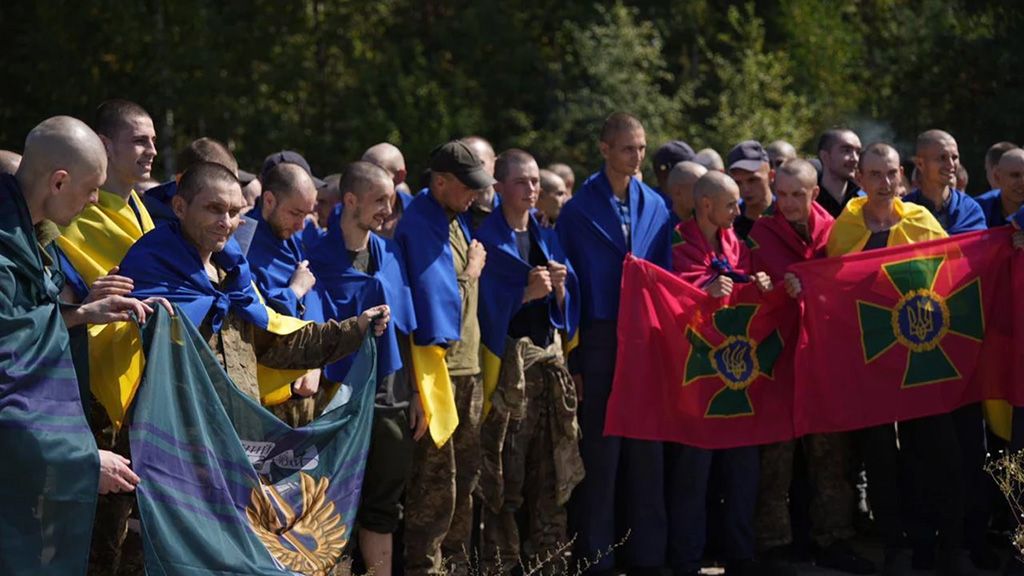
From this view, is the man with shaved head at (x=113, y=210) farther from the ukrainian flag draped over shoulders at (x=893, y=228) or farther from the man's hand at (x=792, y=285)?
the ukrainian flag draped over shoulders at (x=893, y=228)

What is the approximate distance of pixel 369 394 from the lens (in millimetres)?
6191

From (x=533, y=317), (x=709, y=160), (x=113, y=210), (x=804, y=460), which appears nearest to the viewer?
(x=113, y=210)

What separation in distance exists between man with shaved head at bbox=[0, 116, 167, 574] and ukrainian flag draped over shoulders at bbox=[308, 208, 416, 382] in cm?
185

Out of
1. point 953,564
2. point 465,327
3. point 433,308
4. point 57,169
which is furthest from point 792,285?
point 57,169

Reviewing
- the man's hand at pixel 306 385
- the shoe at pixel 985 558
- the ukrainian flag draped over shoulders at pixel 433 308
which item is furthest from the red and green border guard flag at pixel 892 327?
the man's hand at pixel 306 385

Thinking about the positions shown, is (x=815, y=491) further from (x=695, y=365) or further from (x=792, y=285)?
(x=792, y=285)

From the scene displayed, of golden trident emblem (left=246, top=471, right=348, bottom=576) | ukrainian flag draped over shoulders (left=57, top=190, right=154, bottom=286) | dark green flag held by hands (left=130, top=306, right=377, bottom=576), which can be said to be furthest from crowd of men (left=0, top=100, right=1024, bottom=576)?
golden trident emblem (left=246, top=471, right=348, bottom=576)

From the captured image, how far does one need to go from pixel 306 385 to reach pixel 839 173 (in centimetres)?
411

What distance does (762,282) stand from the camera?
8.08 m

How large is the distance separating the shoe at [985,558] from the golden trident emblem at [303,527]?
13.5ft

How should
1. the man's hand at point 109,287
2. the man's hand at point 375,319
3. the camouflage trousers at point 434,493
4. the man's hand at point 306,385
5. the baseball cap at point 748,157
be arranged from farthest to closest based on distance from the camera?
the baseball cap at point 748,157, the camouflage trousers at point 434,493, the man's hand at point 306,385, the man's hand at point 375,319, the man's hand at point 109,287

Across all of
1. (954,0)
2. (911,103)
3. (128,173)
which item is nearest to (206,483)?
(128,173)

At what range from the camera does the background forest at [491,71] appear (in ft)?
80.5

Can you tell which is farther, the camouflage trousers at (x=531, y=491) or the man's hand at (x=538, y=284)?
the camouflage trousers at (x=531, y=491)
